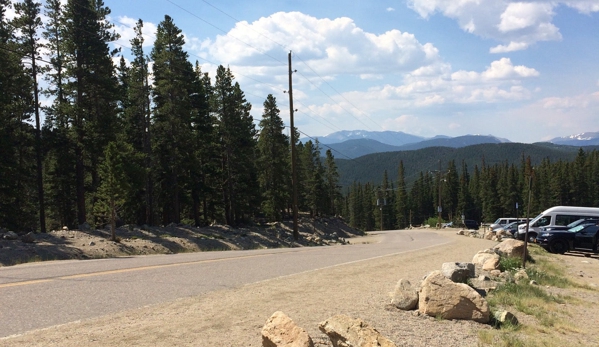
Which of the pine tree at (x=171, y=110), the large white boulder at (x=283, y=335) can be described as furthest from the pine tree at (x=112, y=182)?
the large white boulder at (x=283, y=335)

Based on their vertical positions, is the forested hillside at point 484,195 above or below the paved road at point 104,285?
below

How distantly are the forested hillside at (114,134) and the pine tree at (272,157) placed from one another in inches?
6.0

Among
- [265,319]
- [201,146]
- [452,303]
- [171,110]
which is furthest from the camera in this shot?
[201,146]

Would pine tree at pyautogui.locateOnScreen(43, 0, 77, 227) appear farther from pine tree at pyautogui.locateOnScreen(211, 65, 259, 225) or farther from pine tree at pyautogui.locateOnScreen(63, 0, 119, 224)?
pine tree at pyautogui.locateOnScreen(211, 65, 259, 225)

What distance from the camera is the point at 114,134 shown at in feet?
106

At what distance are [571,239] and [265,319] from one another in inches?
974

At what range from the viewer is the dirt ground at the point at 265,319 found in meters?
5.92

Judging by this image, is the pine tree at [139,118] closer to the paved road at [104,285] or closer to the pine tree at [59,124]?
the pine tree at [59,124]

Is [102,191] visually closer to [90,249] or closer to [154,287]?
[90,249]

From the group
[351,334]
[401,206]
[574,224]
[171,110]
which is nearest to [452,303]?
[351,334]

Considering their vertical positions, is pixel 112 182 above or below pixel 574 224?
above

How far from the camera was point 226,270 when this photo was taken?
1242cm

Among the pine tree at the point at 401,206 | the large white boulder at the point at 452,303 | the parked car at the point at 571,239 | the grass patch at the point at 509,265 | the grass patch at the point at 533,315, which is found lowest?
the pine tree at the point at 401,206

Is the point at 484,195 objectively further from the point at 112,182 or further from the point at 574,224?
the point at 112,182
